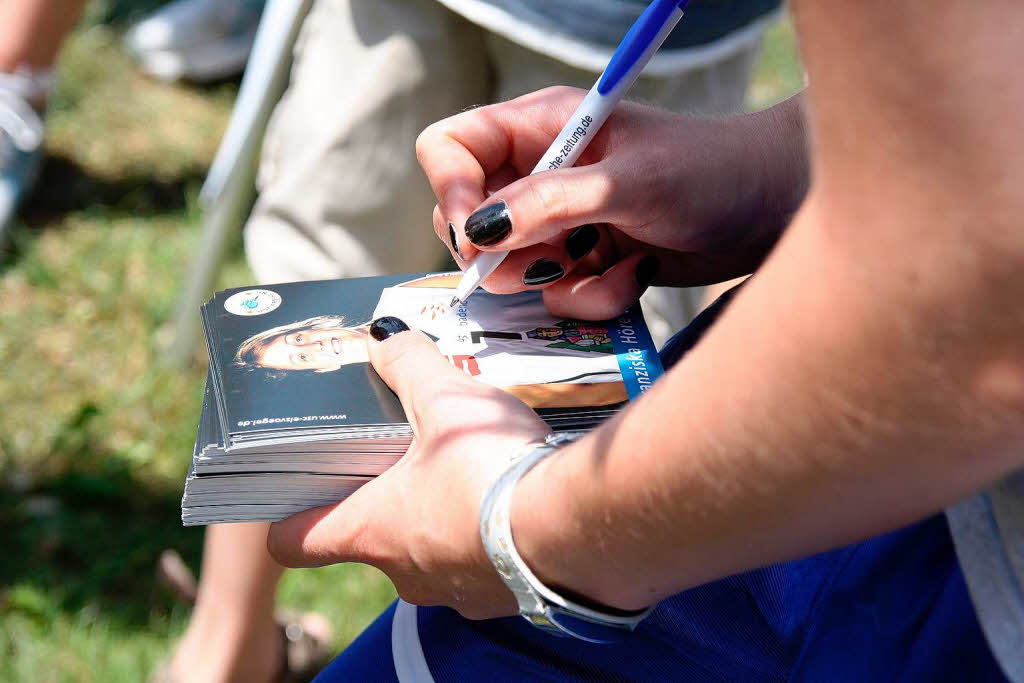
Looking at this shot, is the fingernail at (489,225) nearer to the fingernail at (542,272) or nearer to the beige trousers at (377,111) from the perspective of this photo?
the fingernail at (542,272)

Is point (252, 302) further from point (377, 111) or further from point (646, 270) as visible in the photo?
point (377, 111)

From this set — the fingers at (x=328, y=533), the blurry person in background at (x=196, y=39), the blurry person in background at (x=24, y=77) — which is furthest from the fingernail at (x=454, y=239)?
the blurry person in background at (x=196, y=39)

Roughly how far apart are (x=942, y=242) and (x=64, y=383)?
2231 mm

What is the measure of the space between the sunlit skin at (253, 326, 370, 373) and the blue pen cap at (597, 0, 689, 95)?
1.12ft

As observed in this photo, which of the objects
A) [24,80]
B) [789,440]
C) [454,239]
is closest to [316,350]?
[454,239]

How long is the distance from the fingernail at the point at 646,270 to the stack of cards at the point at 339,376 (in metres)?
0.03

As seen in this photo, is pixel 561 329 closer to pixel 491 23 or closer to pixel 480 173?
pixel 480 173

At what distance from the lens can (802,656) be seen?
774mm

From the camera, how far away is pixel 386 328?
3.18 feet

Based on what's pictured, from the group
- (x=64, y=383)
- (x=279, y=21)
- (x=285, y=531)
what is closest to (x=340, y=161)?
(x=279, y=21)

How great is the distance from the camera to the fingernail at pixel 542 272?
1.05 metres

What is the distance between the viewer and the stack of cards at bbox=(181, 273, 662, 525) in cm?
87

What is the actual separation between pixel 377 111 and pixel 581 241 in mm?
704

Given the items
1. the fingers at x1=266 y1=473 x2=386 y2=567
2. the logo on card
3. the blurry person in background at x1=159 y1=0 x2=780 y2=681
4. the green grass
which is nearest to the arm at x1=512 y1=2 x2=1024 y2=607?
the fingers at x1=266 y1=473 x2=386 y2=567
